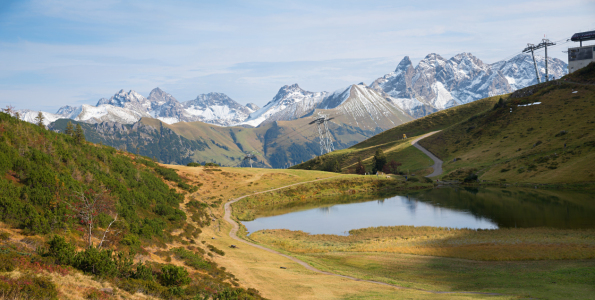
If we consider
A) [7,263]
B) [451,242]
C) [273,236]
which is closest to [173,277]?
[7,263]

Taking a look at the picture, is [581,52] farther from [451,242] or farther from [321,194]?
[451,242]

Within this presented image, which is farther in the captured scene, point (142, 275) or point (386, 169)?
point (386, 169)

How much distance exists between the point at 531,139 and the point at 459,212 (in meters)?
75.9

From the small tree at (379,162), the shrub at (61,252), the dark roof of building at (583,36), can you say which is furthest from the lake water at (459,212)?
the dark roof of building at (583,36)

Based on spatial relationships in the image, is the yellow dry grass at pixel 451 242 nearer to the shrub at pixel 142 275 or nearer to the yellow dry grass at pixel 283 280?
the yellow dry grass at pixel 283 280

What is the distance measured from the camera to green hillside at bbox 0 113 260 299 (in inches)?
722

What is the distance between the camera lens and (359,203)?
317 feet

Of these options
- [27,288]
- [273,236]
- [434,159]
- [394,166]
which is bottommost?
[273,236]

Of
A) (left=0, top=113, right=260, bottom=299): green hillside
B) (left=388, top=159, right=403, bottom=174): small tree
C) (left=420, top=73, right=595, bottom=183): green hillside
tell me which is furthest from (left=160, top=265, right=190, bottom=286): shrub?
(left=388, top=159, right=403, bottom=174): small tree

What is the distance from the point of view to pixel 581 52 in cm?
17900

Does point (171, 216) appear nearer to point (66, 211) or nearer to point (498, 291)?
point (66, 211)

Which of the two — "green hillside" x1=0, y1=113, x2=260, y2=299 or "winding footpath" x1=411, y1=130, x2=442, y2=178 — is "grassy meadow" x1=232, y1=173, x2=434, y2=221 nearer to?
"winding footpath" x1=411, y1=130, x2=442, y2=178

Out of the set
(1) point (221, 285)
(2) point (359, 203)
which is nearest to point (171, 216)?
(1) point (221, 285)

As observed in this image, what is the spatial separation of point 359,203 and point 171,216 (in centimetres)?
5922
